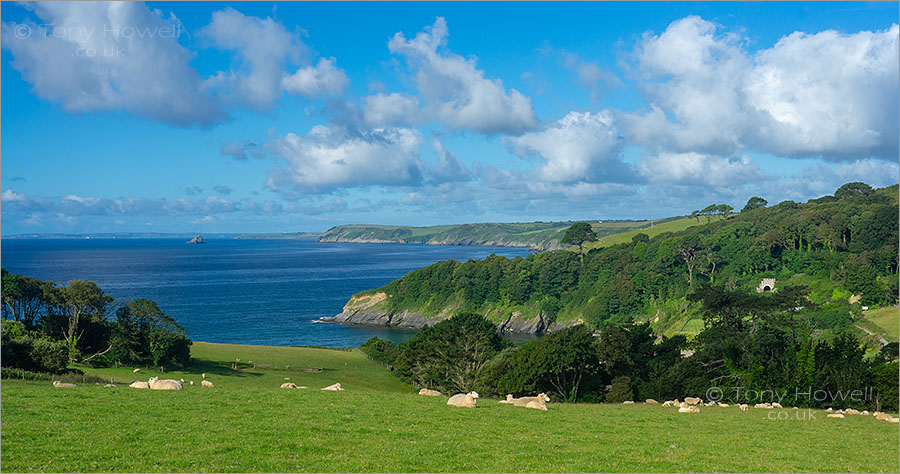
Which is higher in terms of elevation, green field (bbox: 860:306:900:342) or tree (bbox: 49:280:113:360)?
tree (bbox: 49:280:113:360)

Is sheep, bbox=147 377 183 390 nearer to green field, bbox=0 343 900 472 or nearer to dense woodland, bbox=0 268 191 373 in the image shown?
green field, bbox=0 343 900 472

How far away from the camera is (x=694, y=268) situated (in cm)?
12431

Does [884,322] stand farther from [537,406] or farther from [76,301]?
[76,301]

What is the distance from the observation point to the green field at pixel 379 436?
46.8 ft

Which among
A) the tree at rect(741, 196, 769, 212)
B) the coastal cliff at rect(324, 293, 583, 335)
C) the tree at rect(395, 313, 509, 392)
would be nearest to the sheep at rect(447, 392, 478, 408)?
the tree at rect(395, 313, 509, 392)

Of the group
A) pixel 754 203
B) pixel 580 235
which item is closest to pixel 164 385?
pixel 580 235

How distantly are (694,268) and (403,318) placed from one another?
221ft

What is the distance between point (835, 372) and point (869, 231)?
95.9m

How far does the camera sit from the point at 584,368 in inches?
1492

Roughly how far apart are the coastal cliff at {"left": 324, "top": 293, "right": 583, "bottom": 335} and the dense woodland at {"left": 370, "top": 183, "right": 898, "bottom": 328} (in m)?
1.64

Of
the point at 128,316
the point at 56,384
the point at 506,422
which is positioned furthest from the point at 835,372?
the point at 128,316

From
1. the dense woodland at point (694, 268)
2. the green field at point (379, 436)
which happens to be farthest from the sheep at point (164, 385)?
the dense woodland at point (694, 268)

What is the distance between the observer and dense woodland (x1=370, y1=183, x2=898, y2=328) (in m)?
102

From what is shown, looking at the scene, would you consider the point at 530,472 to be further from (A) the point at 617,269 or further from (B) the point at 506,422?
(A) the point at 617,269
